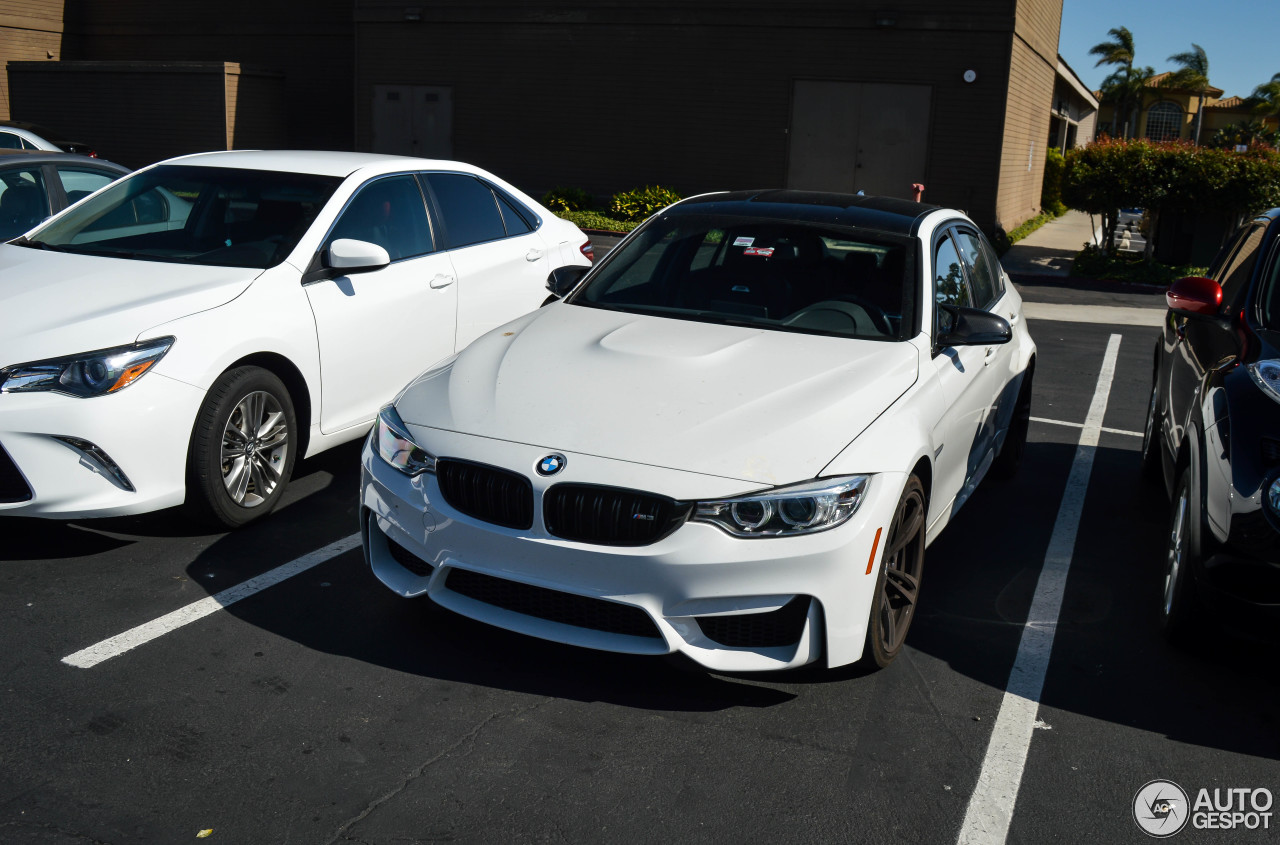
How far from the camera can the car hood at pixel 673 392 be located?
148 inches

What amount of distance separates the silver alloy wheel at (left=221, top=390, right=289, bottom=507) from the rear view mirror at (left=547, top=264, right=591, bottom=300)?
55.5 inches

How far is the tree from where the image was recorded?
7094 centimetres

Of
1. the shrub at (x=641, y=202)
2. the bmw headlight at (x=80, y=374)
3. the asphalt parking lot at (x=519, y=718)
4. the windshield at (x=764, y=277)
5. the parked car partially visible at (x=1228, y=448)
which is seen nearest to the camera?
the asphalt parking lot at (x=519, y=718)

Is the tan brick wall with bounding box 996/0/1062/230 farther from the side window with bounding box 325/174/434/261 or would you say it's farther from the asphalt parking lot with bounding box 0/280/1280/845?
the asphalt parking lot with bounding box 0/280/1280/845

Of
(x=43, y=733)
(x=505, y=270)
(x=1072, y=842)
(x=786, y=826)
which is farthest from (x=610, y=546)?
(x=505, y=270)

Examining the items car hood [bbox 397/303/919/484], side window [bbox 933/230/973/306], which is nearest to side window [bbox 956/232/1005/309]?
side window [bbox 933/230/973/306]

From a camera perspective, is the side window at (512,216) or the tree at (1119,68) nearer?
the side window at (512,216)

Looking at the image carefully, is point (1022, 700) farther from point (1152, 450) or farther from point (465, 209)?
point (465, 209)

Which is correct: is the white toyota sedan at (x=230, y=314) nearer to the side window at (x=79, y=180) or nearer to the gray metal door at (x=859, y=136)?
the side window at (x=79, y=180)

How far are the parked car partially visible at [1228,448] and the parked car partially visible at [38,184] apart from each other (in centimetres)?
678

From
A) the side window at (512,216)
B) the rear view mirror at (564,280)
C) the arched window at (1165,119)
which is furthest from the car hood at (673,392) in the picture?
the arched window at (1165,119)

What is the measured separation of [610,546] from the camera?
3.66 m

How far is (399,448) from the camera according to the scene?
4.12 m

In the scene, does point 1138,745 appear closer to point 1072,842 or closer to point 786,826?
point 1072,842
